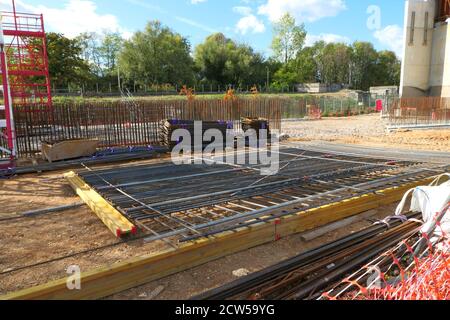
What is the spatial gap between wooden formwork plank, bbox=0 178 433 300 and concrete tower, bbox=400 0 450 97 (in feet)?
99.7

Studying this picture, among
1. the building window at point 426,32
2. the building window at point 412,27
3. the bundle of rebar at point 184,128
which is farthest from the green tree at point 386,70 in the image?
the bundle of rebar at point 184,128

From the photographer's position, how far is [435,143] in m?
14.5

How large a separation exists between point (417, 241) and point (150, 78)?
57.1 metres

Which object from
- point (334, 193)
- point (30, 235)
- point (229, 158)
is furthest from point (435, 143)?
point (30, 235)

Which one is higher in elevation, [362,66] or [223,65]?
[362,66]

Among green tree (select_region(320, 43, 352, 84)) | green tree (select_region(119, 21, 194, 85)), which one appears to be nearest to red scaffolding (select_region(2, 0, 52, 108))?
green tree (select_region(119, 21, 194, 85))

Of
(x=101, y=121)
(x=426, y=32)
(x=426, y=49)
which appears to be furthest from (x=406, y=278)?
(x=426, y=32)

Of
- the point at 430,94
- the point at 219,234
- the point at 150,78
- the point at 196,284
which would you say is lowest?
the point at 196,284

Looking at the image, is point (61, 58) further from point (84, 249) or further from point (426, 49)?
point (426, 49)

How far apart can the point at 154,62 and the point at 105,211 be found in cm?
5572

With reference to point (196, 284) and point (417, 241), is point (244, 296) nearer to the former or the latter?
point (196, 284)

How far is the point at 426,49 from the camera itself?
30.4 meters

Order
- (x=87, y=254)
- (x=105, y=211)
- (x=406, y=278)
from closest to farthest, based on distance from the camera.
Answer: (x=406, y=278) < (x=87, y=254) < (x=105, y=211)

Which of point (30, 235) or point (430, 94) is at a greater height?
point (430, 94)
